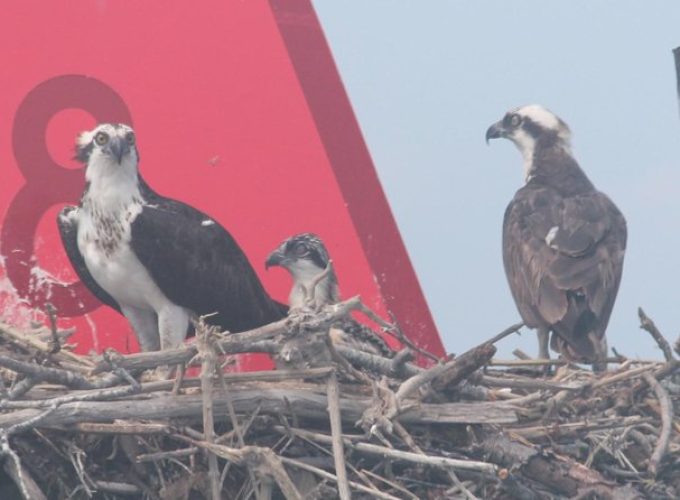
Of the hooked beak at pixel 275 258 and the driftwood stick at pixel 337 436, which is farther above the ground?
the hooked beak at pixel 275 258

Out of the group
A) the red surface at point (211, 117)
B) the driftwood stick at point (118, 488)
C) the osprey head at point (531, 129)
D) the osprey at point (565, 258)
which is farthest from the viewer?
the osprey head at point (531, 129)

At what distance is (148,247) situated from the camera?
6.46m

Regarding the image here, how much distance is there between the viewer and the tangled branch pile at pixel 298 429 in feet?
16.5

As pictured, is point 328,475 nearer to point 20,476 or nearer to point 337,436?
point 337,436

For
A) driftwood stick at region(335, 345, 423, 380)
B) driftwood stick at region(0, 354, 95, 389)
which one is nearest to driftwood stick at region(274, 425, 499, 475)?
driftwood stick at region(335, 345, 423, 380)

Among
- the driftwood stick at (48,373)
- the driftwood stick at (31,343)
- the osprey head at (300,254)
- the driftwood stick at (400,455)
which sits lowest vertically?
the driftwood stick at (400,455)

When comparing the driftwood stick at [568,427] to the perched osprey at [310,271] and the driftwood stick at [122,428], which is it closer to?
the perched osprey at [310,271]

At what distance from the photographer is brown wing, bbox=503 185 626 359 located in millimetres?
7379

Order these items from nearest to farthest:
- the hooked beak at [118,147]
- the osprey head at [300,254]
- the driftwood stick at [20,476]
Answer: the driftwood stick at [20,476] → the hooked beak at [118,147] → the osprey head at [300,254]

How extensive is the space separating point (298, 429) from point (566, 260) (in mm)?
2568

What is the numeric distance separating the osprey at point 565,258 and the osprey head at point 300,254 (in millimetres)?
1102

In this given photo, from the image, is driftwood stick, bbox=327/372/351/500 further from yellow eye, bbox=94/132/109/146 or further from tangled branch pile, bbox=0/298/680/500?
yellow eye, bbox=94/132/109/146

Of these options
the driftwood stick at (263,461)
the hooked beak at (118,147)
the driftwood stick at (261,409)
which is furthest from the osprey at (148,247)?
the driftwood stick at (263,461)

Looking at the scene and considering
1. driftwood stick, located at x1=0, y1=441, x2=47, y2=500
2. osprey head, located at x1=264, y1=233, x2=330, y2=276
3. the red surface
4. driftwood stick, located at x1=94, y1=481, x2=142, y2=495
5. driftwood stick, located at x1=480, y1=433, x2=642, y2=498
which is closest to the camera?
driftwood stick, located at x1=0, y1=441, x2=47, y2=500
